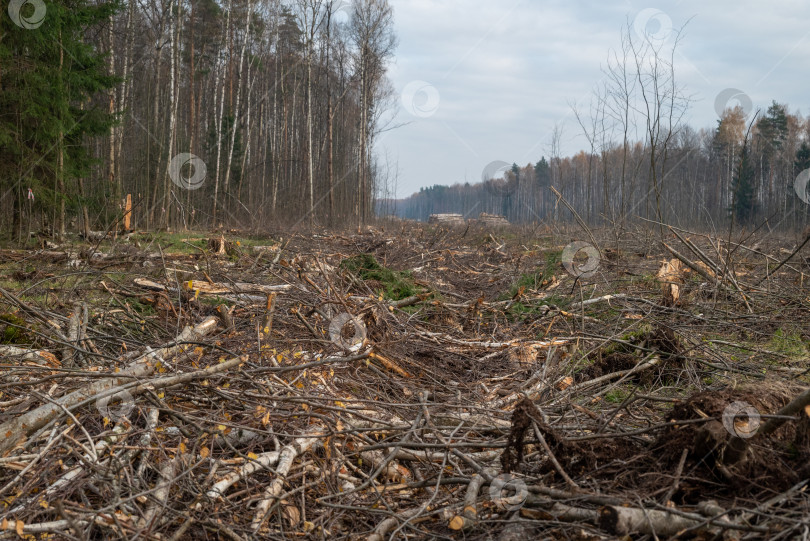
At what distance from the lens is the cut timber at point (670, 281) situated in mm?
5914

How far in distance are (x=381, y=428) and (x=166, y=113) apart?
2117cm

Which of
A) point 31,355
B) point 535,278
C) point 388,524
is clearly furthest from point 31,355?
point 535,278

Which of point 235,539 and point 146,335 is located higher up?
point 146,335

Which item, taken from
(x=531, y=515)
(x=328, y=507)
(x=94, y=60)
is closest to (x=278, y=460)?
(x=328, y=507)

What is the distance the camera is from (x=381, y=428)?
302 cm

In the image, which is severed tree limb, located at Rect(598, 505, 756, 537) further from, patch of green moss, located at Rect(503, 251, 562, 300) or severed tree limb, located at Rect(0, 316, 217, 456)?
patch of green moss, located at Rect(503, 251, 562, 300)

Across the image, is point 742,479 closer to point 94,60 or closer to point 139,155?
point 94,60

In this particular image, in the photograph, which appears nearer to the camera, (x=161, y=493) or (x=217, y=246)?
(x=161, y=493)

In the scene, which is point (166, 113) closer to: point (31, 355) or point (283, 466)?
point (31, 355)

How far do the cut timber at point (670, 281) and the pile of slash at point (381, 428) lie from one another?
25cm

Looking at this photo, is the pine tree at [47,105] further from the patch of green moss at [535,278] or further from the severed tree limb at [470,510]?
the severed tree limb at [470,510]

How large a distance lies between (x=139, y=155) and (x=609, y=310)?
22.1 m

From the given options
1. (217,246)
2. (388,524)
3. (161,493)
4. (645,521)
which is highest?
(217,246)

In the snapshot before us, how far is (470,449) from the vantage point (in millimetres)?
3074
